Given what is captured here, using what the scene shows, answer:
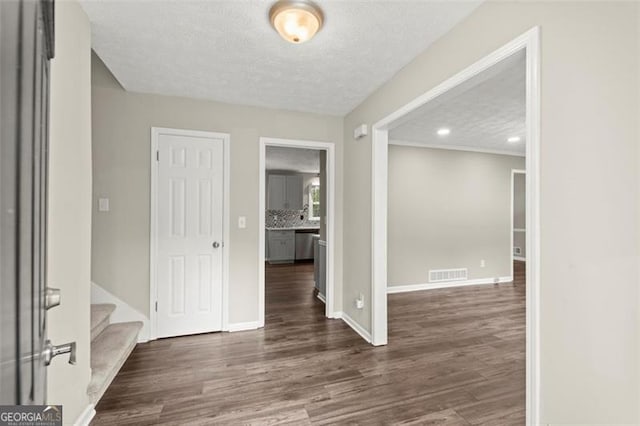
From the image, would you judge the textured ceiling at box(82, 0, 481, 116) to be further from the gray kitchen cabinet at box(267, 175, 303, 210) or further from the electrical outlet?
the gray kitchen cabinet at box(267, 175, 303, 210)

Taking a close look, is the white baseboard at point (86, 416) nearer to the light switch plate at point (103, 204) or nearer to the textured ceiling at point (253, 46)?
the light switch plate at point (103, 204)

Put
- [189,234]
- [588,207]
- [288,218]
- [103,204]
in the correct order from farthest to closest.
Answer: [288,218] < [189,234] < [103,204] < [588,207]

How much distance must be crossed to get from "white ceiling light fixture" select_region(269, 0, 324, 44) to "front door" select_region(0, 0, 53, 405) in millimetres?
1259

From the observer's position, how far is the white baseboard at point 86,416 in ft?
5.23

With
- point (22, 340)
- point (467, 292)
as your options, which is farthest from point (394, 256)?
point (22, 340)

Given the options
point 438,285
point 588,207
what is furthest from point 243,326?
point 438,285

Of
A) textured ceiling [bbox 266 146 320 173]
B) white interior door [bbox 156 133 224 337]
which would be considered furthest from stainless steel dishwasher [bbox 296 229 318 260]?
white interior door [bbox 156 133 224 337]

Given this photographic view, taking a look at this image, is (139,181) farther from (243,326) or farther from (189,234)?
(243,326)

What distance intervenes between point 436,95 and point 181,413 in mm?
2661

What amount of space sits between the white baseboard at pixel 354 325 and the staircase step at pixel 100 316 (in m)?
2.31

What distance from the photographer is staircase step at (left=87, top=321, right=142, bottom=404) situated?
1845 mm

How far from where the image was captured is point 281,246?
7.25 m

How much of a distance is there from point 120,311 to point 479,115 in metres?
4.46

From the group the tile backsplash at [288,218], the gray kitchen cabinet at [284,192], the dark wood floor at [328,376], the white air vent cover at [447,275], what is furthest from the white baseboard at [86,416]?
the tile backsplash at [288,218]
